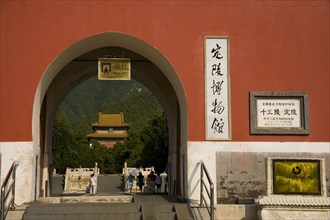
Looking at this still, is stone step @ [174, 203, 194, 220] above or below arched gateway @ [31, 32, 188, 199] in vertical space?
below

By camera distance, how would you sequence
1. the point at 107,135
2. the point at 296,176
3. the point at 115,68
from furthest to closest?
the point at 107,135, the point at 115,68, the point at 296,176

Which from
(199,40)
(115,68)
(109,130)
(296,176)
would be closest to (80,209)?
(115,68)

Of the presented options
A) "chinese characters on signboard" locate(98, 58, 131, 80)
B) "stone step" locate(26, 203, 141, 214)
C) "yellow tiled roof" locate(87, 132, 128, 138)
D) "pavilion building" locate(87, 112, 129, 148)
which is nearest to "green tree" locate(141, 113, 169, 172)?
"chinese characters on signboard" locate(98, 58, 131, 80)

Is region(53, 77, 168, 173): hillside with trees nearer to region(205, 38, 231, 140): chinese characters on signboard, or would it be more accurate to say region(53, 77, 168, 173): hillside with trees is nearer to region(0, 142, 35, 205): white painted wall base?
region(205, 38, 231, 140): chinese characters on signboard

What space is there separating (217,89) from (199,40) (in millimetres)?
1116

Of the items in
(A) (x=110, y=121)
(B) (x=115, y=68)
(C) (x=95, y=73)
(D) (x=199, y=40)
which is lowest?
(A) (x=110, y=121)

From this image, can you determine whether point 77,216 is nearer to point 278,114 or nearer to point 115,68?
point 115,68

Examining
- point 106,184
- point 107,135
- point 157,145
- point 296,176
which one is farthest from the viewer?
point 107,135

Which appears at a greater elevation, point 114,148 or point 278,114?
point 278,114

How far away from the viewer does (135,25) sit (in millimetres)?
10516

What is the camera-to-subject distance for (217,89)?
33.9ft

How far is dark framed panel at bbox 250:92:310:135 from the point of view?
10234mm

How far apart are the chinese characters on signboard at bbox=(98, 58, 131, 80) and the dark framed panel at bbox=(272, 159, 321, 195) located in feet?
12.5

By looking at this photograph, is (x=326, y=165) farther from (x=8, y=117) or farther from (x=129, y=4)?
(x=8, y=117)
